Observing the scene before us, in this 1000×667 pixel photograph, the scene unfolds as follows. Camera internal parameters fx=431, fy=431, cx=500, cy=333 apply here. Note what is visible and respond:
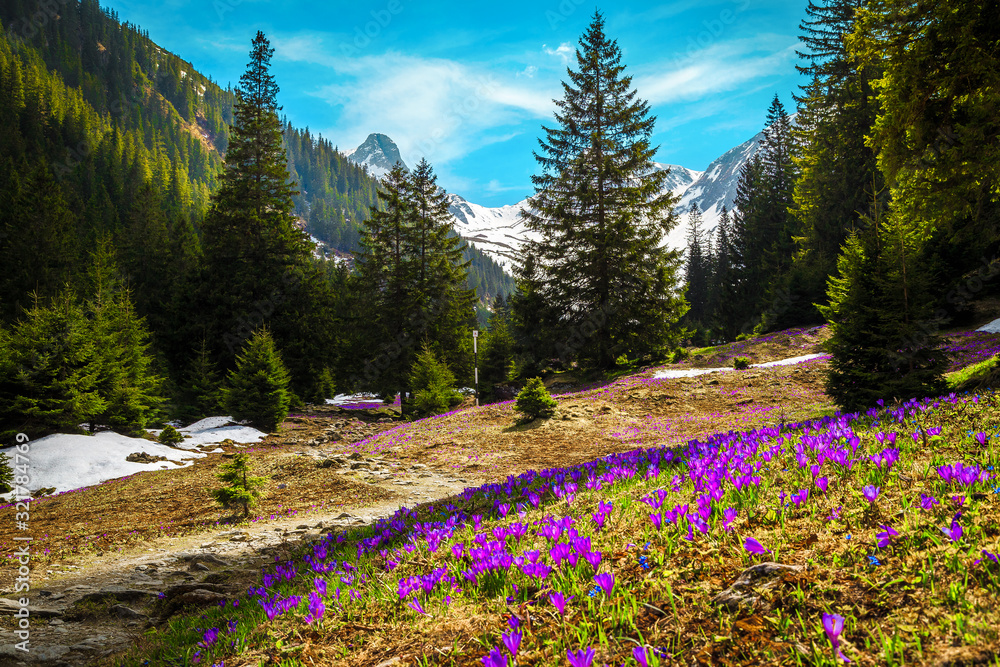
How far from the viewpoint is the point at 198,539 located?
6668 millimetres

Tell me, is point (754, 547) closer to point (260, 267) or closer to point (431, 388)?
point (431, 388)

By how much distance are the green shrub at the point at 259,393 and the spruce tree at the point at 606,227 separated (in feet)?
48.9

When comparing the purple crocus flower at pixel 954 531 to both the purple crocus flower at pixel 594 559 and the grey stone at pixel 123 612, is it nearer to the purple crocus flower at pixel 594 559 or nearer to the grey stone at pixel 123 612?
the purple crocus flower at pixel 594 559

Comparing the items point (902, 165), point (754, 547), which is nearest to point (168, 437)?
point (754, 547)

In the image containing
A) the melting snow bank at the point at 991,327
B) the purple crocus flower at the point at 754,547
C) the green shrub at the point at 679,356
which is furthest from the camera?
the green shrub at the point at 679,356

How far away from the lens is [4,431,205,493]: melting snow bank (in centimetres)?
1088

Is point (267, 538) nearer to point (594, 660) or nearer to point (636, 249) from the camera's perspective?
point (594, 660)

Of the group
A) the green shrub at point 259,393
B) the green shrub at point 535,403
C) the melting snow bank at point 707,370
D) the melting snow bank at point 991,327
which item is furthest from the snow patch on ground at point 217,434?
the melting snow bank at point 991,327

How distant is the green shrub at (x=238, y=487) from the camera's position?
744cm

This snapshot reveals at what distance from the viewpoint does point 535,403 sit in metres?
13.8

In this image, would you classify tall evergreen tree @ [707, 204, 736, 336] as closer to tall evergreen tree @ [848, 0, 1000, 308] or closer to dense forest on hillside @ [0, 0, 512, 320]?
tall evergreen tree @ [848, 0, 1000, 308]

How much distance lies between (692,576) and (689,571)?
37 mm

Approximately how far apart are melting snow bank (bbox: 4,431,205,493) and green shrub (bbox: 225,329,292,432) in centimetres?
540

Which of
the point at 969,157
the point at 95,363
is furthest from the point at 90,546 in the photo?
the point at 969,157
